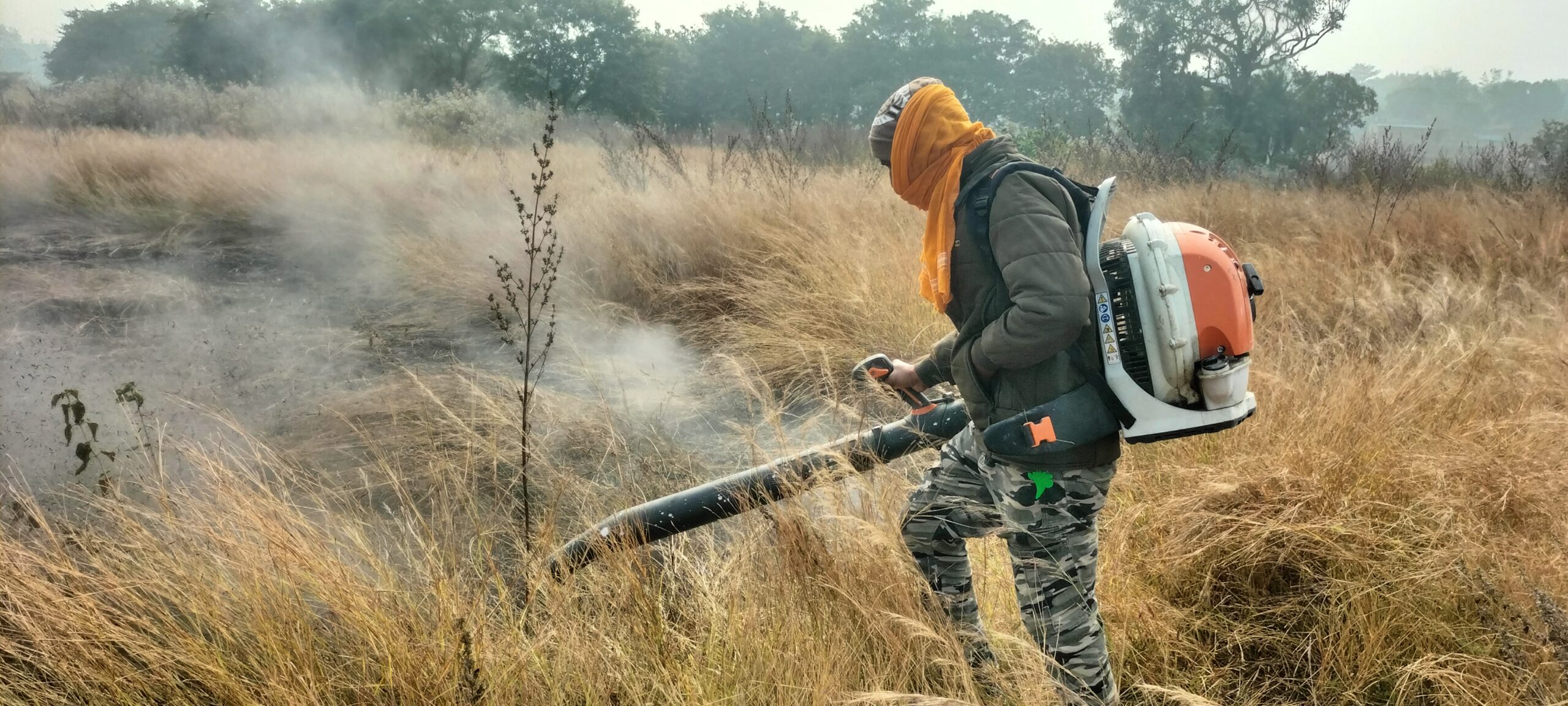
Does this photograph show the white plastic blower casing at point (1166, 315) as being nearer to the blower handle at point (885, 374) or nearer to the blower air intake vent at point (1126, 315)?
the blower air intake vent at point (1126, 315)

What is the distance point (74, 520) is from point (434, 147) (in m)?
9.06

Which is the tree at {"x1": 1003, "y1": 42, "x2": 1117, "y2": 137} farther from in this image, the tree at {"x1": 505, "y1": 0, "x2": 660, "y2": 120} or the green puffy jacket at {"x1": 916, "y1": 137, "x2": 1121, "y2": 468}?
the green puffy jacket at {"x1": 916, "y1": 137, "x2": 1121, "y2": 468}

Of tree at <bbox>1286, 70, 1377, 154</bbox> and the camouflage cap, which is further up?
tree at <bbox>1286, 70, 1377, 154</bbox>

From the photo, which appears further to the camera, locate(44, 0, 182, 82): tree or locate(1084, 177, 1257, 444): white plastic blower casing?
locate(44, 0, 182, 82): tree

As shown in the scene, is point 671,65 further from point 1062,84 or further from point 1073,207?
point 1073,207

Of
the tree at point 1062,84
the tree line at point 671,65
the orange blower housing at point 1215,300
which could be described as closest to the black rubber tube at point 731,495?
the orange blower housing at point 1215,300

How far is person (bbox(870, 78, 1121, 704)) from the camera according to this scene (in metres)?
1.48

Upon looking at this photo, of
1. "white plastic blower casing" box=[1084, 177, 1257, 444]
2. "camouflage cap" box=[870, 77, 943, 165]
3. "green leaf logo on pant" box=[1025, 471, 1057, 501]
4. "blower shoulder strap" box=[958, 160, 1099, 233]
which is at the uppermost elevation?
"camouflage cap" box=[870, 77, 943, 165]

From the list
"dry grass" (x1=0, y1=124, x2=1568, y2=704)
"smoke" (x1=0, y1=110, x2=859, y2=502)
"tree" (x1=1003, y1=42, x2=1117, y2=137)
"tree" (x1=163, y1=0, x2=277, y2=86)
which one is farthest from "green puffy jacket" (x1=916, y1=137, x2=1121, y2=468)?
"tree" (x1=1003, y1=42, x2=1117, y2=137)

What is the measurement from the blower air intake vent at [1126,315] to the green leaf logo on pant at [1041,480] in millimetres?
248

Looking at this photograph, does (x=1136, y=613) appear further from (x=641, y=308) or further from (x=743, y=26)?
(x=743, y=26)

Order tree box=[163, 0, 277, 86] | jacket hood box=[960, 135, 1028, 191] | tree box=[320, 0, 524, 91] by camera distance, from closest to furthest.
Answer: jacket hood box=[960, 135, 1028, 191], tree box=[163, 0, 277, 86], tree box=[320, 0, 524, 91]

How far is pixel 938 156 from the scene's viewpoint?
166 centimetres

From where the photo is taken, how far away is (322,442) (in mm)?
3348
